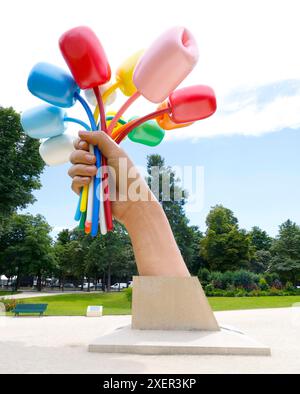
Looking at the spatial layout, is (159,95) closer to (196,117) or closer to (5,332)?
(196,117)

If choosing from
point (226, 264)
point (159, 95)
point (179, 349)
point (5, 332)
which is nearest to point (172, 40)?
point (159, 95)

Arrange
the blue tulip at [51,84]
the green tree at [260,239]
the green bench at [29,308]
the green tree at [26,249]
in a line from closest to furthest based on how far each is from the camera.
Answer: the blue tulip at [51,84] → the green bench at [29,308] → the green tree at [26,249] → the green tree at [260,239]

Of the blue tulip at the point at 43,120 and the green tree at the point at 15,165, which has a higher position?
the green tree at the point at 15,165

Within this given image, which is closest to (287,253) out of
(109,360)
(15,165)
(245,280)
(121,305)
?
(245,280)

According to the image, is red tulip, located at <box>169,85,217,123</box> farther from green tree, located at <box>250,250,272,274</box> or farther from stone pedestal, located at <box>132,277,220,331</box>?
green tree, located at <box>250,250,272,274</box>

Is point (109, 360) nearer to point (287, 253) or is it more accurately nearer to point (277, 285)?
point (277, 285)

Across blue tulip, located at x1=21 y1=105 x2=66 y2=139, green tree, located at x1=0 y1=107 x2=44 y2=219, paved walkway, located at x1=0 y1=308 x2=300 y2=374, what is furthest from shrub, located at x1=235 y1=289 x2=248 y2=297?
blue tulip, located at x1=21 y1=105 x2=66 y2=139

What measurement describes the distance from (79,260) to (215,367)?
4164 cm

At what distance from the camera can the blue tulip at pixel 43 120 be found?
10.1 m

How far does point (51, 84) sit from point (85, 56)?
114 centimetres

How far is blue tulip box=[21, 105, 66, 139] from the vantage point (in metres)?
10.1

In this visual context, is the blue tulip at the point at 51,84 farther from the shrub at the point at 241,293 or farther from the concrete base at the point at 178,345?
the shrub at the point at 241,293

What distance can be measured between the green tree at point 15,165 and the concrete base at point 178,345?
1721cm

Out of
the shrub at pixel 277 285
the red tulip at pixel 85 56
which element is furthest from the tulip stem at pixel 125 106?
the shrub at pixel 277 285
